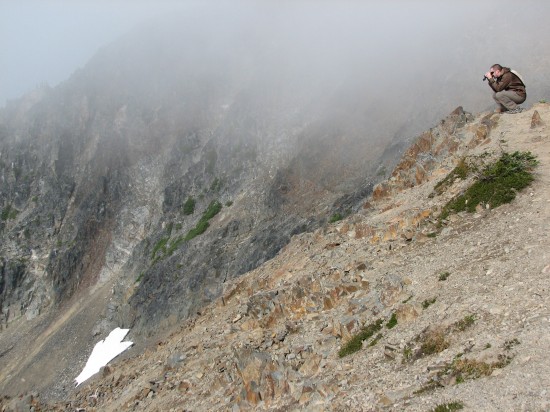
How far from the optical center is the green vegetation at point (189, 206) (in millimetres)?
77506

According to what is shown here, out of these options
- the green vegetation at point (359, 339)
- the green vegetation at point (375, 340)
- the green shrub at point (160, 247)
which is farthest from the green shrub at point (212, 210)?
the green vegetation at point (375, 340)

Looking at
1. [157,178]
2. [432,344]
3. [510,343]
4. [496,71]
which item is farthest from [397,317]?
[157,178]

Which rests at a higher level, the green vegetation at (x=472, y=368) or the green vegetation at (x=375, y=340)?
the green vegetation at (x=472, y=368)

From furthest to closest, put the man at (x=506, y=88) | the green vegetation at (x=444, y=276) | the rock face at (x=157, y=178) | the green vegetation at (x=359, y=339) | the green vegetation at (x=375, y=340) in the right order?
the rock face at (x=157, y=178) → the man at (x=506, y=88) → the green vegetation at (x=444, y=276) → the green vegetation at (x=359, y=339) → the green vegetation at (x=375, y=340)

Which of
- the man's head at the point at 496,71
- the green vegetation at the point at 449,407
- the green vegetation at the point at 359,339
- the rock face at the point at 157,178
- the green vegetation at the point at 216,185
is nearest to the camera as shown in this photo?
the green vegetation at the point at 449,407

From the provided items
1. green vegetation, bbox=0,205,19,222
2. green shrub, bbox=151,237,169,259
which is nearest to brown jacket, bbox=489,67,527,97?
green shrub, bbox=151,237,169,259

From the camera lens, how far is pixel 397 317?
46.4 ft

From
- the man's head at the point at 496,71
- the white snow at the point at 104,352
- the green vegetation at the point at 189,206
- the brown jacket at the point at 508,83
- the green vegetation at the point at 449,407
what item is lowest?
the white snow at the point at 104,352

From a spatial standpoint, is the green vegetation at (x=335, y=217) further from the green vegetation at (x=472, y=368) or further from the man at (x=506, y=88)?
the green vegetation at (x=472, y=368)

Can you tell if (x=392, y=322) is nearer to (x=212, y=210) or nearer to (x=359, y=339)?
(x=359, y=339)

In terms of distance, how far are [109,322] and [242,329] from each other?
145 feet

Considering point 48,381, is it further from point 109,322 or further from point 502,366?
point 502,366

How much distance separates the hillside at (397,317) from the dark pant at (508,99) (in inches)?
33.1

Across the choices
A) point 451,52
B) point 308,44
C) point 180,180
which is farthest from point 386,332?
point 308,44
